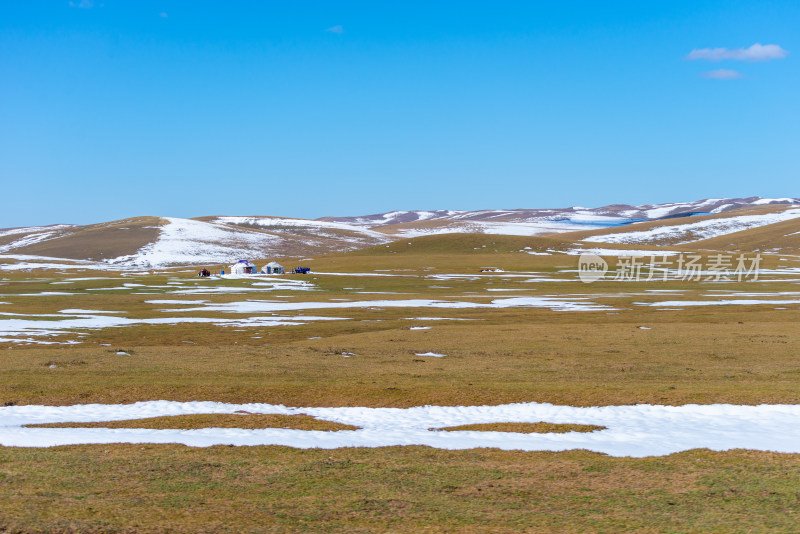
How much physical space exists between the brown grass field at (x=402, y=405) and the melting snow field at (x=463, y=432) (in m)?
0.82

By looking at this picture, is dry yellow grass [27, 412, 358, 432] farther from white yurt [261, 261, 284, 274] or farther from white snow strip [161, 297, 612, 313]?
white yurt [261, 261, 284, 274]

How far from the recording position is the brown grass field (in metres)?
12.6

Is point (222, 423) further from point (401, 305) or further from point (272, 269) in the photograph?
point (272, 269)

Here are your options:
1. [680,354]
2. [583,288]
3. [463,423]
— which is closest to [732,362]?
[680,354]

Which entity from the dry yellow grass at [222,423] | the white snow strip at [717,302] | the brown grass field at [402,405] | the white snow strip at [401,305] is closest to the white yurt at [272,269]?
the white snow strip at [401,305]

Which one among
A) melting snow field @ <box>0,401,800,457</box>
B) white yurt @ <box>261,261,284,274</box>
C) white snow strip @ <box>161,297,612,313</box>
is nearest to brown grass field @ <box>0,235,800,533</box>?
melting snow field @ <box>0,401,800,457</box>

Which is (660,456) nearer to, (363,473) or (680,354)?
(363,473)

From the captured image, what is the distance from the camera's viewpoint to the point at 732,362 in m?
34.5

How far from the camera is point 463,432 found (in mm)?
20078

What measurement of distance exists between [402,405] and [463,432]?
14.0 ft

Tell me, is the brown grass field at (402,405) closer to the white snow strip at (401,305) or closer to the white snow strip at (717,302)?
the white snow strip at (717,302)

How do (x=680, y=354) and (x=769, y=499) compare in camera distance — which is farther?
(x=680, y=354)

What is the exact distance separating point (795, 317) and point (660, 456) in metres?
51.0

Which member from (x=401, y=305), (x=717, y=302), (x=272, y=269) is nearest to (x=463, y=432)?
(x=401, y=305)
